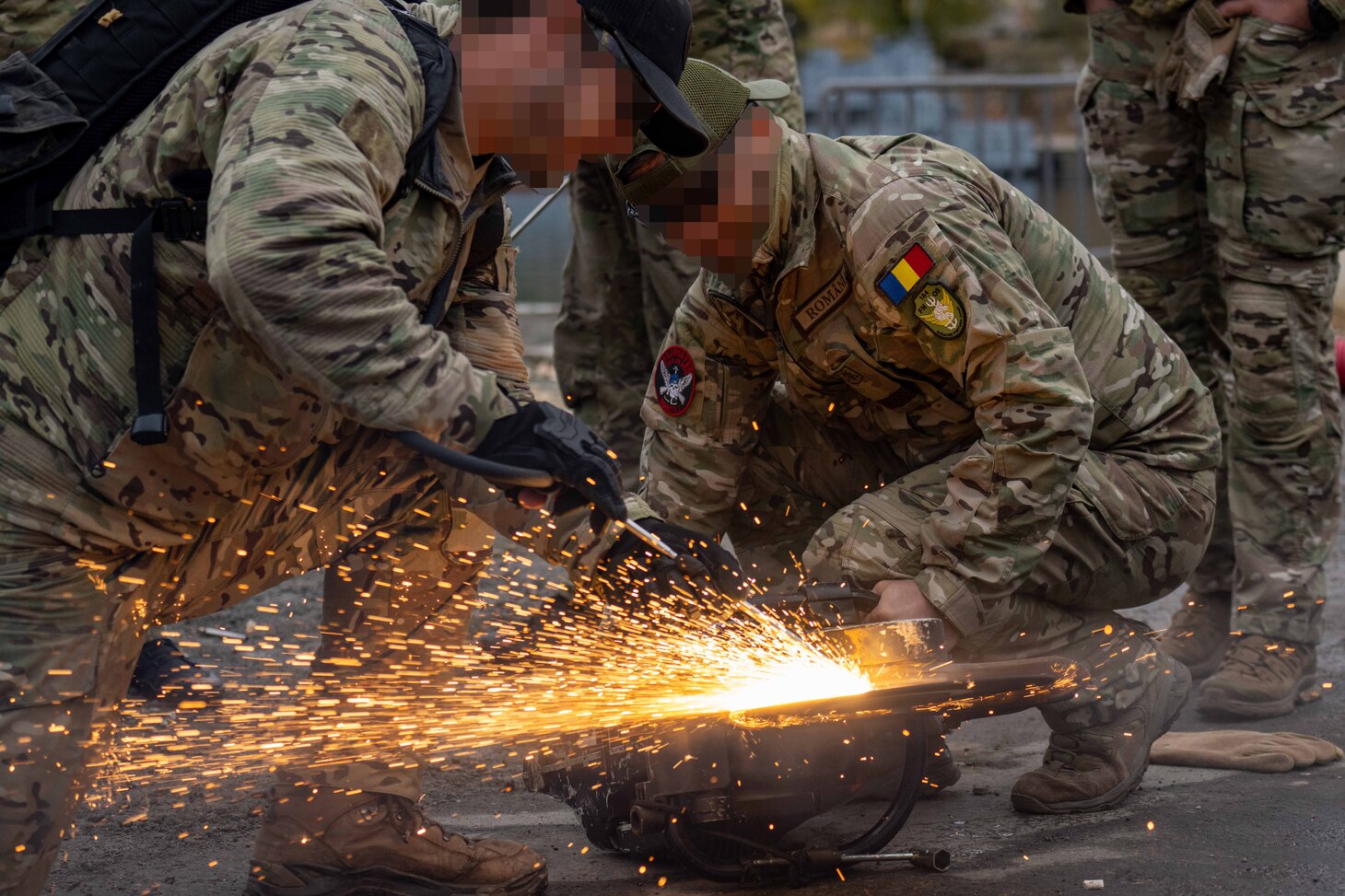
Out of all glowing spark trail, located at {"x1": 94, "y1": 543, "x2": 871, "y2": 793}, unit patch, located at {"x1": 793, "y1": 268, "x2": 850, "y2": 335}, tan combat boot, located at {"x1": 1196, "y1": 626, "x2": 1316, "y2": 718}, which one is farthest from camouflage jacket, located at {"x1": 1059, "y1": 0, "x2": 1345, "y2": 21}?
glowing spark trail, located at {"x1": 94, "y1": 543, "x2": 871, "y2": 793}

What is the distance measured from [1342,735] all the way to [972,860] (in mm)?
1285

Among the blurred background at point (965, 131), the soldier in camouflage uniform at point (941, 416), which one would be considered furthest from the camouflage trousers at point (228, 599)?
the blurred background at point (965, 131)

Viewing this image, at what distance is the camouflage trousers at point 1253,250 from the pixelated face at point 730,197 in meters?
1.66

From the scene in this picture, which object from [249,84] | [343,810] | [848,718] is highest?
[249,84]

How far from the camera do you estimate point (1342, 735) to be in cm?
381

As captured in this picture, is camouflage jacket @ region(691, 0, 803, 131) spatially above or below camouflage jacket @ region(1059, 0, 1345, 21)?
below

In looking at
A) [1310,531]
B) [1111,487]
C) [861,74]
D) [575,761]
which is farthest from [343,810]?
[861,74]

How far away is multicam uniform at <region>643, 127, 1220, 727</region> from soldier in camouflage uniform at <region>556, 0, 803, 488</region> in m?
1.32

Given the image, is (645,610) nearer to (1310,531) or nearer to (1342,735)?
(1342,735)

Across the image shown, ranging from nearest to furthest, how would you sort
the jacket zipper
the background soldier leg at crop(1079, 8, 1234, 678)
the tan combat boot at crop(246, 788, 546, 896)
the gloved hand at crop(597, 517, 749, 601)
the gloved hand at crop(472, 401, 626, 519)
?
the gloved hand at crop(472, 401, 626, 519)
the jacket zipper
the gloved hand at crop(597, 517, 749, 601)
the tan combat boot at crop(246, 788, 546, 896)
the background soldier leg at crop(1079, 8, 1234, 678)

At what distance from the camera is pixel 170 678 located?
4223mm

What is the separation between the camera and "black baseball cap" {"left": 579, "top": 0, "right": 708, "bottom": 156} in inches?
99.1

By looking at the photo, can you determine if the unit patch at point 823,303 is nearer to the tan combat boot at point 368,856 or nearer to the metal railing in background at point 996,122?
the tan combat boot at point 368,856

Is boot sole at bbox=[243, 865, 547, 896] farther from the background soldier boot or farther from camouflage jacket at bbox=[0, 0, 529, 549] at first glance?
the background soldier boot
